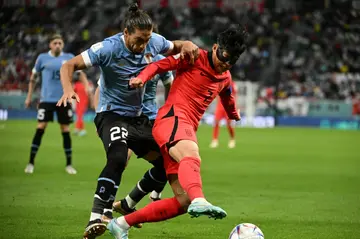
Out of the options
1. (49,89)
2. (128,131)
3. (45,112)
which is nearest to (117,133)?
(128,131)

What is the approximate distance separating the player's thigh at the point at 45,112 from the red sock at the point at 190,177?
693 centimetres

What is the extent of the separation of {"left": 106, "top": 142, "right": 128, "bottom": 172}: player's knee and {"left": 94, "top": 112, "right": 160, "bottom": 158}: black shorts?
120mm

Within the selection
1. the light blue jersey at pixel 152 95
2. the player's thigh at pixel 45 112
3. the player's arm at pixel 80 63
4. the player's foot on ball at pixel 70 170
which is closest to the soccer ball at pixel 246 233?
the player's arm at pixel 80 63

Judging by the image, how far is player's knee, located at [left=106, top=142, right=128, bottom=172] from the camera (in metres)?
6.58

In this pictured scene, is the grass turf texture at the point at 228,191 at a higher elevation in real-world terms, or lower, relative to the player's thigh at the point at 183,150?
lower

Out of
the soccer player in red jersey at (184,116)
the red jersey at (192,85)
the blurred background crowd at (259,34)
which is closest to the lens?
the soccer player in red jersey at (184,116)

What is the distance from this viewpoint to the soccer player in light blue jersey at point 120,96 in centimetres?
650

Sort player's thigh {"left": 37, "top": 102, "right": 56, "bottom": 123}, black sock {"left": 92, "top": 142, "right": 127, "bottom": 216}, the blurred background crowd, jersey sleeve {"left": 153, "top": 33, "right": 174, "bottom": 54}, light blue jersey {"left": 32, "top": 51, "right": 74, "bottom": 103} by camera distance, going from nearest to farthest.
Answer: black sock {"left": 92, "top": 142, "right": 127, "bottom": 216}, jersey sleeve {"left": 153, "top": 33, "right": 174, "bottom": 54}, player's thigh {"left": 37, "top": 102, "right": 56, "bottom": 123}, light blue jersey {"left": 32, "top": 51, "right": 74, "bottom": 103}, the blurred background crowd

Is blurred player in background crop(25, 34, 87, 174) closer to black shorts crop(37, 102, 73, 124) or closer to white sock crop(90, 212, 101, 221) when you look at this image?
black shorts crop(37, 102, 73, 124)

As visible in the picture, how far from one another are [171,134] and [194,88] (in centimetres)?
61

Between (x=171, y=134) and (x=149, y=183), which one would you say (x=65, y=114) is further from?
(x=171, y=134)

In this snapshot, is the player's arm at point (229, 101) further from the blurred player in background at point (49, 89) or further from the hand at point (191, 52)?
the blurred player in background at point (49, 89)

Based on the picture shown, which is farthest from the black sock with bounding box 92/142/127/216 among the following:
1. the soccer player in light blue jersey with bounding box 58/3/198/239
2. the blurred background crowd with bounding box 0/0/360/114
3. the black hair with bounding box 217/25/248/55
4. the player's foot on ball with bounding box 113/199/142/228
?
the blurred background crowd with bounding box 0/0/360/114

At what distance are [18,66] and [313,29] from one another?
15.9 metres
